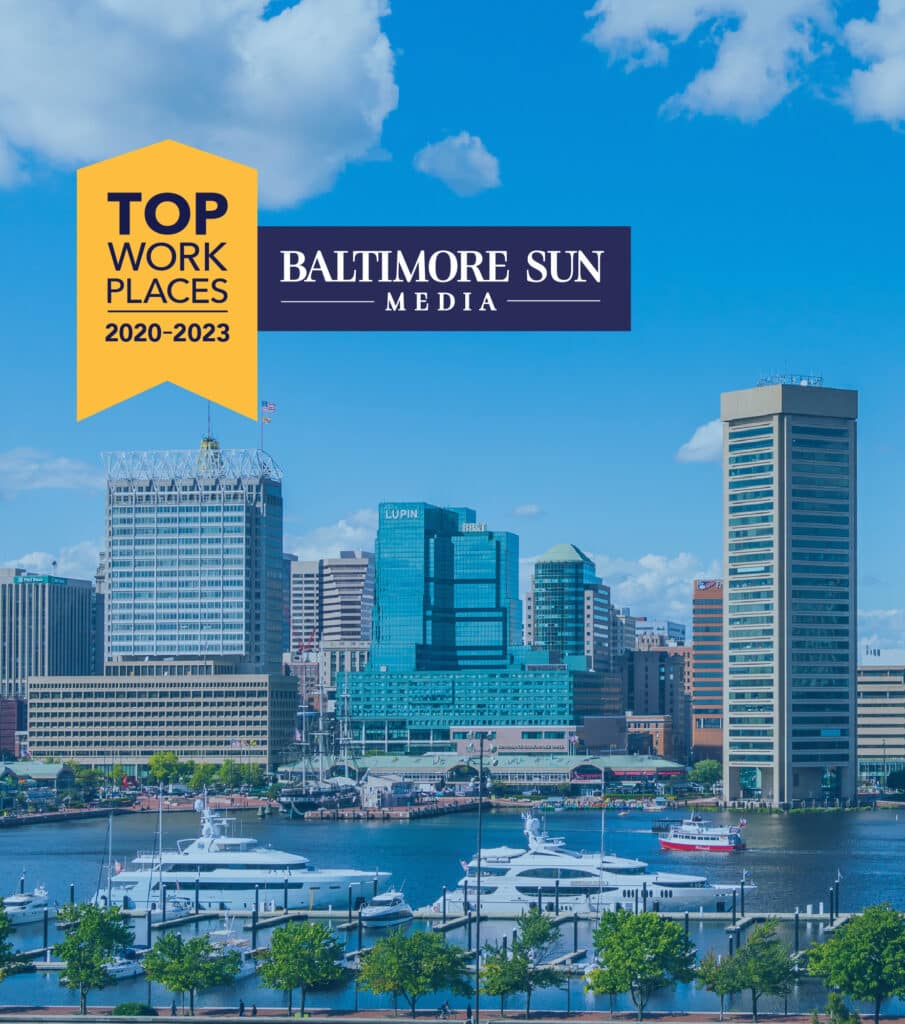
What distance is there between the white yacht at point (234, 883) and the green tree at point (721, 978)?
3187 cm

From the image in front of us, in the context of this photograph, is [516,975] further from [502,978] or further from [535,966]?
[535,966]

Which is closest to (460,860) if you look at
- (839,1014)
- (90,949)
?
(90,949)

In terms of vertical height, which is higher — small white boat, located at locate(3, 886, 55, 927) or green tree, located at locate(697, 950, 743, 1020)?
green tree, located at locate(697, 950, 743, 1020)

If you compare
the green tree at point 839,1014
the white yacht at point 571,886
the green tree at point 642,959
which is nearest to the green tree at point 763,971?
the green tree at point 642,959

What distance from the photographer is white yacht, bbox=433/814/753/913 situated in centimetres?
9069

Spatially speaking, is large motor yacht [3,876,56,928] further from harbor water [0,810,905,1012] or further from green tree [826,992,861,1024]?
green tree [826,992,861,1024]

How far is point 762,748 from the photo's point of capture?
7451 inches

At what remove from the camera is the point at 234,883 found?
93.5 metres

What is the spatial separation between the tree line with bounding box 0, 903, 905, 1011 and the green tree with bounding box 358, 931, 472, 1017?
0.12ft

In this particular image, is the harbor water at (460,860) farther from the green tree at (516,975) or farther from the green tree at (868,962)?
the green tree at (868,962)

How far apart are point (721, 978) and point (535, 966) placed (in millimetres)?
7633

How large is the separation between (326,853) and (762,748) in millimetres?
72818

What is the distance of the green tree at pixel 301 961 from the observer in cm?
6412

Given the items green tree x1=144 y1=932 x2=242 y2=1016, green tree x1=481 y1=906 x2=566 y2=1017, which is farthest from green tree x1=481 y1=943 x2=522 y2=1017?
green tree x1=144 y1=932 x2=242 y2=1016
